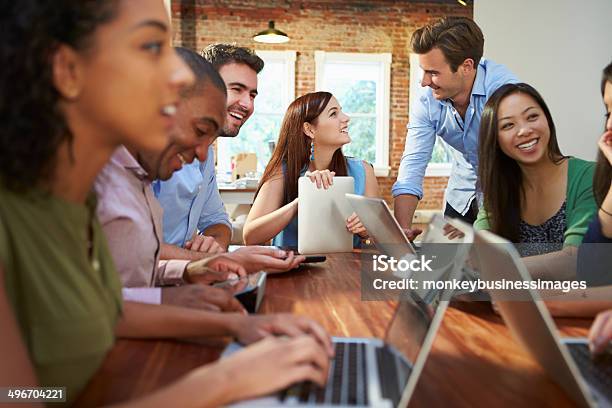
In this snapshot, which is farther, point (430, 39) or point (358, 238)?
point (430, 39)

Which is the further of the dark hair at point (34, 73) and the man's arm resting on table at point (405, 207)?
the man's arm resting on table at point (405, 207)

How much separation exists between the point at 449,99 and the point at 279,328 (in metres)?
2.22

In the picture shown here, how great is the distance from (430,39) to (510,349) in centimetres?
206

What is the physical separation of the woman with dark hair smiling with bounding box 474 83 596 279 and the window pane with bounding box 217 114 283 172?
5938mm

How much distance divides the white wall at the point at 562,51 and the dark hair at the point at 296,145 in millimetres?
1575

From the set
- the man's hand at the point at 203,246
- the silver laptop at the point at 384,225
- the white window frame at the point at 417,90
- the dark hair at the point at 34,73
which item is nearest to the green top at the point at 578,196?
the silver laptop at the point at 384,225

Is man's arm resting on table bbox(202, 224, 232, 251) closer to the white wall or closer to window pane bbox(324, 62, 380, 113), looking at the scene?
the white wall

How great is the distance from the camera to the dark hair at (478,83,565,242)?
1.87m

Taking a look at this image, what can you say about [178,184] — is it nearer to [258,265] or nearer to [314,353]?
[258,265]

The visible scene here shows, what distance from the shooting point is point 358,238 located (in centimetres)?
249

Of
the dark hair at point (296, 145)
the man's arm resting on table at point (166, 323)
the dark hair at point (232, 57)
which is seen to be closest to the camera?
the man's arm resting on table at point (166, 323)

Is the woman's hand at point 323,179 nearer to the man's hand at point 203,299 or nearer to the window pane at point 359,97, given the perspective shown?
the man's hand at point 203,299

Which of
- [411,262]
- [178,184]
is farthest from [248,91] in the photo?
[411,262]

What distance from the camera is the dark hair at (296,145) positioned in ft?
8.58
